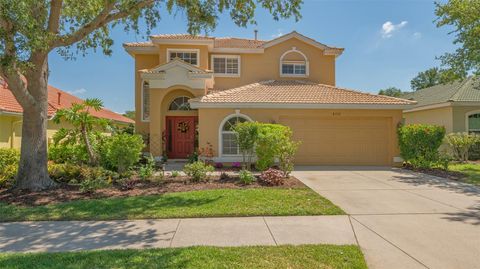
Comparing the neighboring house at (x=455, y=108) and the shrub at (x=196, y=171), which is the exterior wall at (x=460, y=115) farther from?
the shrub at (x=196, y=171)

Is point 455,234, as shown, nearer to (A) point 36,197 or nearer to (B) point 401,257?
(B) point 401,257

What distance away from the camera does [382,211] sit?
22.4 ft

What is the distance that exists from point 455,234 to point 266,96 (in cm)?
1076

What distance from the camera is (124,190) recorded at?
8.95 metres

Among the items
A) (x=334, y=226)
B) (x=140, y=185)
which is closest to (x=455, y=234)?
(x=334, y=226)

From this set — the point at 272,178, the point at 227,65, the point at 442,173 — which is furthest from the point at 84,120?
the point at 442,173

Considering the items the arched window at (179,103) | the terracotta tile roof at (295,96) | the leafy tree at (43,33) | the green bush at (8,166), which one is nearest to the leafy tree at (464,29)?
the terracotta tile roof at (295,96)

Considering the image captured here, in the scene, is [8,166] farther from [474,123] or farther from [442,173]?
[474,123]

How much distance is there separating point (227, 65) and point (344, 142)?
858 cm

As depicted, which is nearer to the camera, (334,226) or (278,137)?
(334,226)

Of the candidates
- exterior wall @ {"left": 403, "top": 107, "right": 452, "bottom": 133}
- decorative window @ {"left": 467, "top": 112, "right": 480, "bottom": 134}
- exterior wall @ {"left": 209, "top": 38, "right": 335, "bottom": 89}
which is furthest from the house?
decorative window @ {"left": 467, "top": 112, "right": 480, "bottom": 134}

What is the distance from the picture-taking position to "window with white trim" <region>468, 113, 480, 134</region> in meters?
19.9

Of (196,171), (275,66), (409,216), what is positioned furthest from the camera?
(275,66)

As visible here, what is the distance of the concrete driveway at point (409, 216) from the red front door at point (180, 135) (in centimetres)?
722
